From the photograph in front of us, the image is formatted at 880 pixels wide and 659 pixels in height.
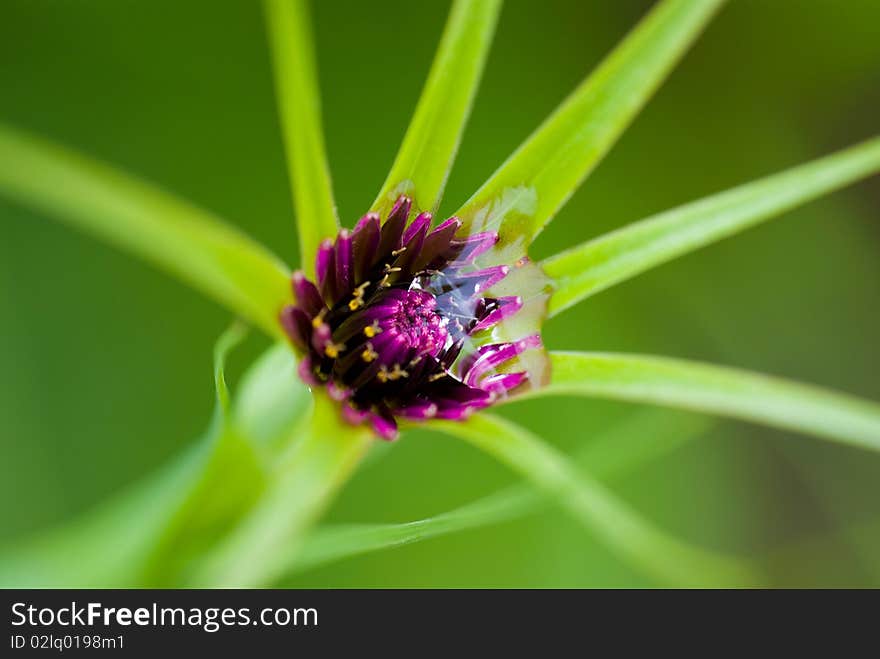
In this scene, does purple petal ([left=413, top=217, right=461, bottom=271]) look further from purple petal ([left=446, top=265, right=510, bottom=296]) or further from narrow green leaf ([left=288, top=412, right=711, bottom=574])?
narrow green leaf ([left=288, top=412, right=711, bottom=574])


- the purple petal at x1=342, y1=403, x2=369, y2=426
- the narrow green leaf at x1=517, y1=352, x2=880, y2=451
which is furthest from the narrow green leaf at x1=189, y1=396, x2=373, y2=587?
the narrow green leaf at x1=517, y1=352, x2=880, y2=451

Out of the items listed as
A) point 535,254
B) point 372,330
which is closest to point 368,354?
point 372,330

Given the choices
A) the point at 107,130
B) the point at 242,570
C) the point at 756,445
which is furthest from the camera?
the point at 756,445

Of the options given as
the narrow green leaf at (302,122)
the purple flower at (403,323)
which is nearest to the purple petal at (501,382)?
the purple flower at (403,323)

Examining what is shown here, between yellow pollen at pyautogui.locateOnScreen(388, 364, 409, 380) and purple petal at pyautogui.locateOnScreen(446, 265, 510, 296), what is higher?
purple petal at pyautogui.locateOnScreen(446, 265, 510, 296)

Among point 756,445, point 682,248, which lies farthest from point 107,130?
point 756,445

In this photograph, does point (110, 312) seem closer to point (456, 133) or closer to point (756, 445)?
point (456, 133)

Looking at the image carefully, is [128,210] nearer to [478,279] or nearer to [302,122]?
[302,122]
